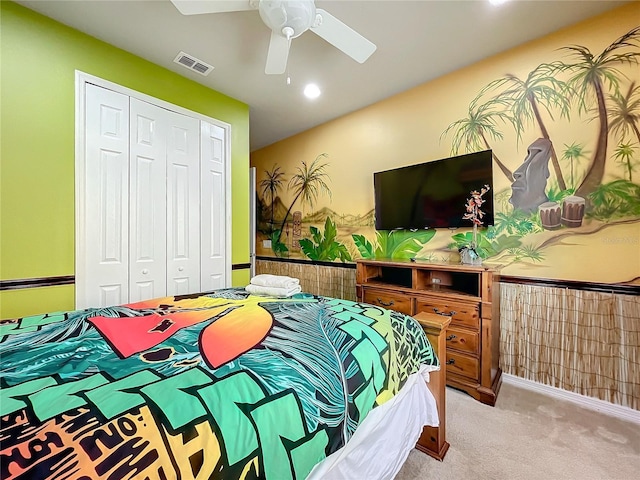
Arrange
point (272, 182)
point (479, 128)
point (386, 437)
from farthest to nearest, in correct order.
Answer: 1. point (272, 182)
2. point (479, 128)
3. point (386, 437)

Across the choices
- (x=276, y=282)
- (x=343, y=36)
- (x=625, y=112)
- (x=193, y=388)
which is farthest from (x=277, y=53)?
(x=625, y=112)

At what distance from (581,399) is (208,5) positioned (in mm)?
3519

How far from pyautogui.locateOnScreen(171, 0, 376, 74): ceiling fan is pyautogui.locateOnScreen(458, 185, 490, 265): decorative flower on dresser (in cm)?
146

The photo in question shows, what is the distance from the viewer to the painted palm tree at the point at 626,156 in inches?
73.3

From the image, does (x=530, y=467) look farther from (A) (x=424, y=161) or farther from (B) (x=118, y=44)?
(B) (x=118, y=44)

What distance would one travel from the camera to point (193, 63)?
2.43m

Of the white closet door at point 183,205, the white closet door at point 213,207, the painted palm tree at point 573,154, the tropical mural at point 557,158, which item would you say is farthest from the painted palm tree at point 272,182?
the painted palm tree at point 573,154

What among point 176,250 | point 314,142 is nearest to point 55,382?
point 176,250

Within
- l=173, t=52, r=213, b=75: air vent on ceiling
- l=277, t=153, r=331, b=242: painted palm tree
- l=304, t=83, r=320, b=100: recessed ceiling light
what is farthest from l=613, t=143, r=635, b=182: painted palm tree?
l=173, t=52, r=213, b=75: air vent on ceiling

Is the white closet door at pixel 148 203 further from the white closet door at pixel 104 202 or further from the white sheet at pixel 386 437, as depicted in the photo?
the white sheet at pixel 386 437

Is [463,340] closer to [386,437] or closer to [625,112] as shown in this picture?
[386,437]

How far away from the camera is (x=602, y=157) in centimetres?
195

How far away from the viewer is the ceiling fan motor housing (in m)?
1.48

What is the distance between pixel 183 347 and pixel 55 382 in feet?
1.08
